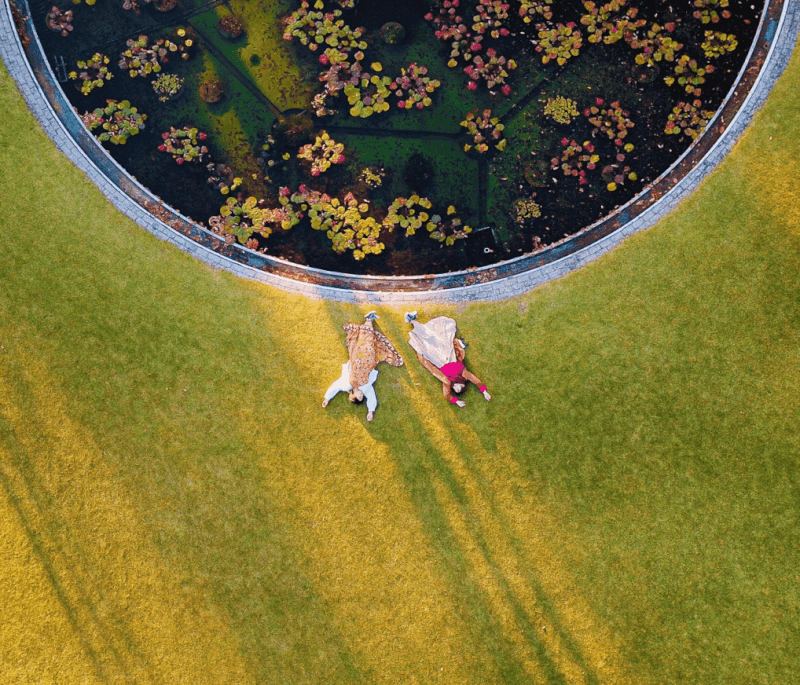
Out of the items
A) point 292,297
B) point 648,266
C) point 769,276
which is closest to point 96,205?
point 292,297

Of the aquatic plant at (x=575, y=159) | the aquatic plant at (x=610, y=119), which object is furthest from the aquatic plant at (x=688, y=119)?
the aquatic plant at (x=575, y=159)

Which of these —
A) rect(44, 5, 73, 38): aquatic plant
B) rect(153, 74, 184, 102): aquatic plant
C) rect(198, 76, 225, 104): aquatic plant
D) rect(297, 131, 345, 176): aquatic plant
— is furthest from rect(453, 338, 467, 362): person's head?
rect(44, 5, 73, 38): aquatic plant

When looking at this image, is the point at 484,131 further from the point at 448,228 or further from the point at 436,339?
the point at 436,339

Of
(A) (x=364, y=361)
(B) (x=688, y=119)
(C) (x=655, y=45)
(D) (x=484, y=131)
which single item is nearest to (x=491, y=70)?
(D) (x=484, y=131)

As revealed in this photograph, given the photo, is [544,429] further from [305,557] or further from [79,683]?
[79,683]

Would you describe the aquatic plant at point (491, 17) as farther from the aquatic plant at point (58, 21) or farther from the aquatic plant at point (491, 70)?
the aquatic plant at point (58, 21)
